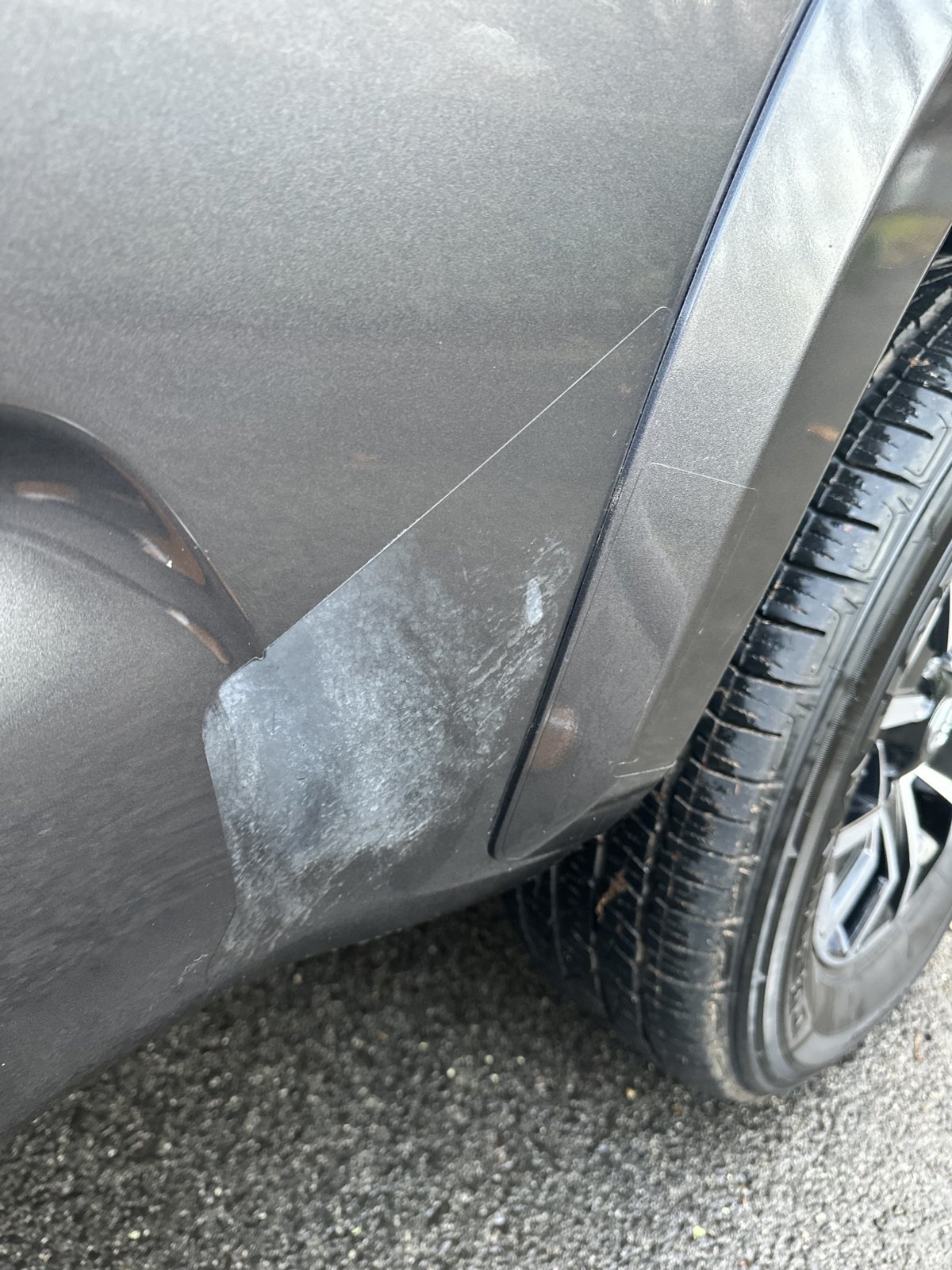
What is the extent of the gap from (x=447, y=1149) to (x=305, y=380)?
1.06m

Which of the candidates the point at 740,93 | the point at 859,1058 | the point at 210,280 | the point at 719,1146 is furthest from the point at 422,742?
the point at 859,1058

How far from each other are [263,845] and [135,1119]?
703 mm

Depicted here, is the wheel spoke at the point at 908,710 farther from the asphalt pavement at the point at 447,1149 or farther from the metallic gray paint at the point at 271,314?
the metallic gray paint at the point at 271,314

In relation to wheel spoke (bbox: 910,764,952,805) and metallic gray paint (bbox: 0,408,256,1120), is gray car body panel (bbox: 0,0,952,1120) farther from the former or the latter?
wheel spoke (bbox: 910,764,952,805)

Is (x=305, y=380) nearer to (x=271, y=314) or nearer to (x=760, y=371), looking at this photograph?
(x=271, y=314)

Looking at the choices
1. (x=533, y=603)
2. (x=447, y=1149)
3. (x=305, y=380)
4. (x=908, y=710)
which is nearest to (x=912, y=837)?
(x=908, y=710)

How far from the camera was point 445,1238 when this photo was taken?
50.3 inches

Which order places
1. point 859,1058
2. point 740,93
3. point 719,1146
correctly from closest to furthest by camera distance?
point 740,93
point 719,1146
point 859,1058

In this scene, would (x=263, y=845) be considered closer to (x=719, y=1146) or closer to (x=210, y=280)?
(x=210, y=280)

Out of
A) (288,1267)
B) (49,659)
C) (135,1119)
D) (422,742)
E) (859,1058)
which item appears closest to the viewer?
(49,659)

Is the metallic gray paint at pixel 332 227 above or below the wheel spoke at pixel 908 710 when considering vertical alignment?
above

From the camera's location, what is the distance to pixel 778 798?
3.79 ft

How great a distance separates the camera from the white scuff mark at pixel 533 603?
879 mm

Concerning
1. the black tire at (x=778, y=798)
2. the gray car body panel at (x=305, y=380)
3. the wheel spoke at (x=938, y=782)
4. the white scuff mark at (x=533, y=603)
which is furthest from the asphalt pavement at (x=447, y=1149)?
the white scuff mark at (x=533, y=603)
